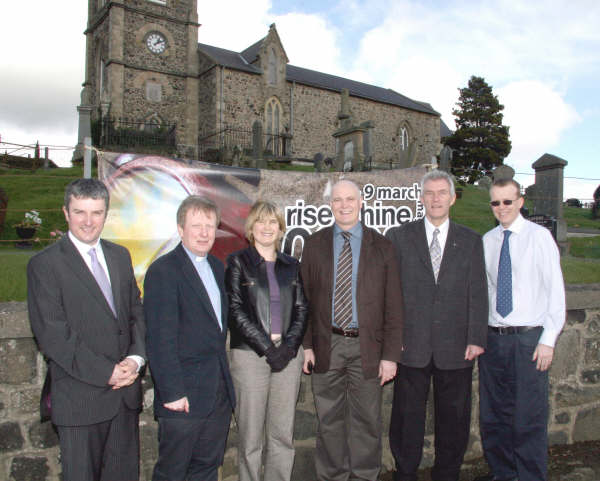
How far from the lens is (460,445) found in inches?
119

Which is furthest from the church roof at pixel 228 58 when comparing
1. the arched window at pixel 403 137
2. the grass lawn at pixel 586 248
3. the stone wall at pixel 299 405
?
the stone wall at pixel 299 405

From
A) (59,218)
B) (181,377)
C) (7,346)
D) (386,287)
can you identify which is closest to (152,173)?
(7,346)

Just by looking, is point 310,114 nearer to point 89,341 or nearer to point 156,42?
point 156,42

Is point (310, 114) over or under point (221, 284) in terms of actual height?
over

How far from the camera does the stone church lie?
24250 millimetres

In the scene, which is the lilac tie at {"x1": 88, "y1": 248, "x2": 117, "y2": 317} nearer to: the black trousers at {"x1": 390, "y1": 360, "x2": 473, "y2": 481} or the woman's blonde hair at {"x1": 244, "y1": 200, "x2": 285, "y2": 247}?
the woman's blonde hair at {"x1": 244, "y1": 200, "x2": 285, "y2": 247}

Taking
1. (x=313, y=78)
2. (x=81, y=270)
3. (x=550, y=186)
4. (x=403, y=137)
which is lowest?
(x=81, y=270)

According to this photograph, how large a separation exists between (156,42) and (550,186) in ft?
79.3

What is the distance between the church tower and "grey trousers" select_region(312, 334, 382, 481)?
23238 millimetres

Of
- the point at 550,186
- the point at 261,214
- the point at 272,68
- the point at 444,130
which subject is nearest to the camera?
the point at 261,214

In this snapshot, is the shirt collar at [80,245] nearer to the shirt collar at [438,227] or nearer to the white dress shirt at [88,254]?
the white dress shirt at [88,254]

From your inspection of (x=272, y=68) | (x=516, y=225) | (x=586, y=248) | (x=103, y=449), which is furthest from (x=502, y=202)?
(x=272, y=68)

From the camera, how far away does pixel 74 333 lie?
7.02 ft

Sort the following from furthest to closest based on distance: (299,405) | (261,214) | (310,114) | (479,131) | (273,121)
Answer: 1. (479,131)
2. (310,114)
3. (273,121)
4. (299,405)
5. (261,214)
